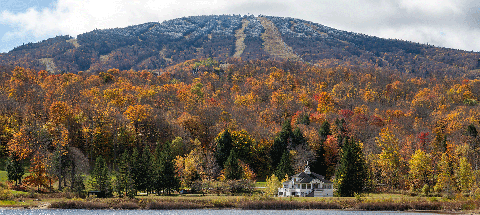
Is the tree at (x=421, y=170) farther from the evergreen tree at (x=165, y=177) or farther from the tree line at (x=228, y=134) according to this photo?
the evergreen tree at (x=165, y=177)

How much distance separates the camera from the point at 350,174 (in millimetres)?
79938

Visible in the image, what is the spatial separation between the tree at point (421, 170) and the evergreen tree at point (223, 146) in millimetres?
36996

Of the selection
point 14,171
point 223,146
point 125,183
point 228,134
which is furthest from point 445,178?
point 14,171

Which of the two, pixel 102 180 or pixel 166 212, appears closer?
pixel 166 212

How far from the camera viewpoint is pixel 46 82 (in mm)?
147250

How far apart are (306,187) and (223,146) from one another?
22.8 m

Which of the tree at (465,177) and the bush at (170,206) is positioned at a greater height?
the tree at (465,177)

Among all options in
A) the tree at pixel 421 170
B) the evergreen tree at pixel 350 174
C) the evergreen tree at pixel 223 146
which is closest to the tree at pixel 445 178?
the tree at pixel 421 170

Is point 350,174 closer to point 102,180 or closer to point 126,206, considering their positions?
point 126,206

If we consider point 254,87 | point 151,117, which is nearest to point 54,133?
point 151,117

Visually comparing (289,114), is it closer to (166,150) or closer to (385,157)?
(385,157)

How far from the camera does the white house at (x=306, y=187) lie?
8456 cm

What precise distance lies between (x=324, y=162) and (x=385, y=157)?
56.6ft

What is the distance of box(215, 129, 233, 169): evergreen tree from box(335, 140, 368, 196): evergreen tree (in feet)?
90.7
